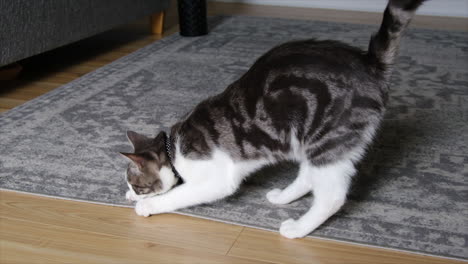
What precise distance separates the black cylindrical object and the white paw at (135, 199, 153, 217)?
7.70ft

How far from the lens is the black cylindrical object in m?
3.68

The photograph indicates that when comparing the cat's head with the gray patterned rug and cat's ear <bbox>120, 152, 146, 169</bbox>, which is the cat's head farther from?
the gray patterned rug

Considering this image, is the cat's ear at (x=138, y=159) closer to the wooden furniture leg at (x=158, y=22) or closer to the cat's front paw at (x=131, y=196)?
the cat's front paw at (x=131, y=196)

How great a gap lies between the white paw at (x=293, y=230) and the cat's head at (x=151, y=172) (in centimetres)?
38

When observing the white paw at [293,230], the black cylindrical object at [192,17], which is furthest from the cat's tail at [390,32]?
the black cylindrical object at [192,17]

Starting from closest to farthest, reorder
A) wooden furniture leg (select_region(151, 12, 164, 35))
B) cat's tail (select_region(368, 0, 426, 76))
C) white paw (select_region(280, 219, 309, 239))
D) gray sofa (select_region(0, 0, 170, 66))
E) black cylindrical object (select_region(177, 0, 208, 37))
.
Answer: cat's tail (select_region(368, 0, 426, 76)) → white paw (select_region(280, 219, 309, 239)) → gray sofa (select_region(0, 0, 170, 66)) → black cylindrical object (select_region(177, 0, 208, 37)) → wooden furniture leg (select_region(151, 12, 164, 35))

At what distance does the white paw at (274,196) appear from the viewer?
1637mm

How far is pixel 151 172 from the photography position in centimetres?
155

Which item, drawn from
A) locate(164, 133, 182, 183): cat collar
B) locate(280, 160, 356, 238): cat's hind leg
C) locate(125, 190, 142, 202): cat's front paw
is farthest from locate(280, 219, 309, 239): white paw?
locate(125, 190, 142, 202): cat's front paw

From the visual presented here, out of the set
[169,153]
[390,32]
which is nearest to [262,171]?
[169,153]

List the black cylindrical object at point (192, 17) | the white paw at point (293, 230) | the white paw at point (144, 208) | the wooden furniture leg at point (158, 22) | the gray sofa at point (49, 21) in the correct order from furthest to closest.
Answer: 1. the wooden furniture leg at point (158, 22)
2. the black cylindrical object at point (192, 17)
3. the gray sofa at point (49, 21)
4. the white paw at point (144, 208)
5. the white paw at point (293, 230)

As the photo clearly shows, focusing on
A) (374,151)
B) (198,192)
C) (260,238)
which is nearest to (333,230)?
(260,238)

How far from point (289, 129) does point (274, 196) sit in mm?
298

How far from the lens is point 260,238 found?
1469mm
